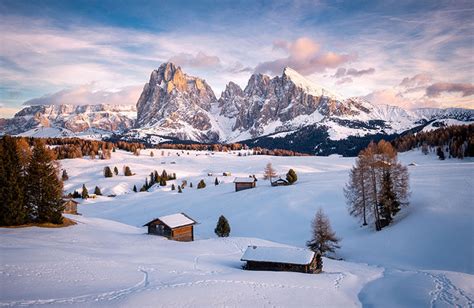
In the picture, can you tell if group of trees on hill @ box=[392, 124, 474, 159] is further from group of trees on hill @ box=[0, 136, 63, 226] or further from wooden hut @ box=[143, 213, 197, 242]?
group of trees on hill @ box=[0, 136, 63, 226]

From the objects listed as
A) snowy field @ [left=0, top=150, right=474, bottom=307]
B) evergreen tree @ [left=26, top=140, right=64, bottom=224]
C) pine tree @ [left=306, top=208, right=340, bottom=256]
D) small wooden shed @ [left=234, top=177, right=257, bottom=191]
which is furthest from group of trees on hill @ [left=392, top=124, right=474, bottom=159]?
evergreen tree @ [left=26, top=140, right=64, bottom=224]

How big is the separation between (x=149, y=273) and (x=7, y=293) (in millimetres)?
10083

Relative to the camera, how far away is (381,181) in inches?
1849

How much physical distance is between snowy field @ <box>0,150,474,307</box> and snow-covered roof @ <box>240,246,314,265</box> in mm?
1789

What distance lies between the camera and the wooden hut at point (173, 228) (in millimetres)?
49531

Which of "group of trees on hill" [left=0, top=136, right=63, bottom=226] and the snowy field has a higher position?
"group of trees on hill" [left=0, top=136, right=63, bottom=226]

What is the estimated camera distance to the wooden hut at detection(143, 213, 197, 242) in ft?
163

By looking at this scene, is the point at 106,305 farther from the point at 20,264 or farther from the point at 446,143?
the point at 446,143

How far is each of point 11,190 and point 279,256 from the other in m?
32.8

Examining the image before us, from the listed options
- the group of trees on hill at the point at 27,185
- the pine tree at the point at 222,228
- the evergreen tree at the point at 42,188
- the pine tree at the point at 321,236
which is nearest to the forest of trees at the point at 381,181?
the pine tree at the point at 321,236

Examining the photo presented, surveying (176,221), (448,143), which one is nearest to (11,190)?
(176,221)

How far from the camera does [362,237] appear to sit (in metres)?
45.8

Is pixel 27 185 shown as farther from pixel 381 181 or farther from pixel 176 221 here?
pixel 381 181

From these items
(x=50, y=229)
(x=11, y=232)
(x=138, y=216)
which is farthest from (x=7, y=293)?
(x=138, y=216)
